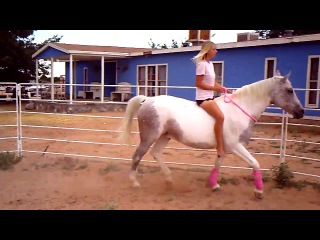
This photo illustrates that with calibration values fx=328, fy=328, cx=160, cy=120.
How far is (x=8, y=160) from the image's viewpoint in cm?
609

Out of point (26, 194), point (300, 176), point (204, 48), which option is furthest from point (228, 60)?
point (26, 194)

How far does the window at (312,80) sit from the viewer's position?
11.3 metres

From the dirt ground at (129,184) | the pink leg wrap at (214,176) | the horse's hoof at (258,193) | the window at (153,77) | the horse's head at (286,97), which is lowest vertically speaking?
the dirt ground at (129,184)

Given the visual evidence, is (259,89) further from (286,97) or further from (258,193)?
(258,193)

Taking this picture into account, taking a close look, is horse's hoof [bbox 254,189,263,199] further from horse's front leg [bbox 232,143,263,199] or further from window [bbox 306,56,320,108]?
window [bbox 306,56,320,108]

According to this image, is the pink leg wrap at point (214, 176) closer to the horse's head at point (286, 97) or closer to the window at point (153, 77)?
the horse's head at point (286, 97)

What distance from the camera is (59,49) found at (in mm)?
18172

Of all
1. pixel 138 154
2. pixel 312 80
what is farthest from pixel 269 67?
pixel 138 154

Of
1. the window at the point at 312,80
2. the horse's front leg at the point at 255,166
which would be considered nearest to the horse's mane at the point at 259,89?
the horse's front leg at the point at 255,166

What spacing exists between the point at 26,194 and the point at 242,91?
333 centimetres

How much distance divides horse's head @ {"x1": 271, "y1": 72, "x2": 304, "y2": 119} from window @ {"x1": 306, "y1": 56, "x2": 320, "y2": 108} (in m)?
7.61

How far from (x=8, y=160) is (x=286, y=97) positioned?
16.2ft

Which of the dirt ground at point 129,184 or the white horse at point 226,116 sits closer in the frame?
the dirt ground at point 129,184

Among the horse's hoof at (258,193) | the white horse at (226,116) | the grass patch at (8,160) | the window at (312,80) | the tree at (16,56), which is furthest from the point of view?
the tree at (16,56)
